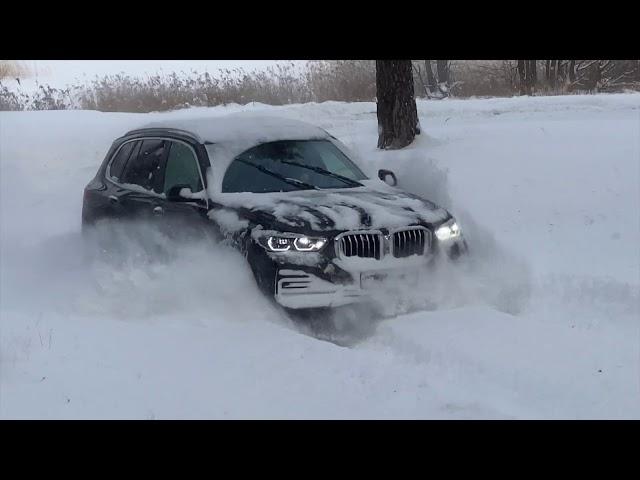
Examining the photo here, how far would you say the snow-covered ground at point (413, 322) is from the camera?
4.53 metres

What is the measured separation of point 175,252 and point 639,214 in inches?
207

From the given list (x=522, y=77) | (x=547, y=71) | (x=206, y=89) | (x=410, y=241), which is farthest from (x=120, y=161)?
(x=547, y=71)

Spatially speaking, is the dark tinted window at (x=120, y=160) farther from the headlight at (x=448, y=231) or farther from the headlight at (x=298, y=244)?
the headlight at (x=448, y=231)

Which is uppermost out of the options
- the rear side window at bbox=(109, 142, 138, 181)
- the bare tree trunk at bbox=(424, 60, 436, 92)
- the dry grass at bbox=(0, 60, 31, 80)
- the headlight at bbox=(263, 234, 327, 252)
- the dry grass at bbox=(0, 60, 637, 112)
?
the rear side window at bbox=(109, 142, 138, 181)

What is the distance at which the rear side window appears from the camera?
8.29m

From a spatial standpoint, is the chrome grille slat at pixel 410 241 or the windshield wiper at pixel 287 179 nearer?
the chrome grille slat at pixel 410 241

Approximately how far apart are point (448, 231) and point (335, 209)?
3.28 feet

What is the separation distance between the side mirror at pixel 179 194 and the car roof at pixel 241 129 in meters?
0.59

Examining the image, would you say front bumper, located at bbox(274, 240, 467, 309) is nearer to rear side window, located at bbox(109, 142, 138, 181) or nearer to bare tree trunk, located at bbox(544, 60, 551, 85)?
rear side window, located at bbox(109, 142, 138, 181)

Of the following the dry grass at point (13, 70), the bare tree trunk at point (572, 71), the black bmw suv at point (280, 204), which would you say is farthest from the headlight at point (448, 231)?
the bare tree trunk at point (572, 71)

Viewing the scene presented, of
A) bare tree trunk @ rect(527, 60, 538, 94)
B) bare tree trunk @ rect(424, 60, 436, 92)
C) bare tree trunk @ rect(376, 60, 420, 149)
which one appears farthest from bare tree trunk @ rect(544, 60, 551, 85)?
bare tree trunk @ rect(376, 60, 420, 149)

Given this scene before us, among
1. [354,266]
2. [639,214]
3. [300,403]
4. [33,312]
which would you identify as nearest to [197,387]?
[300,403]

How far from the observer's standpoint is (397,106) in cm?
1268

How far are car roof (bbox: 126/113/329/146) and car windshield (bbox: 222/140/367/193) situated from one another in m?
0.10
